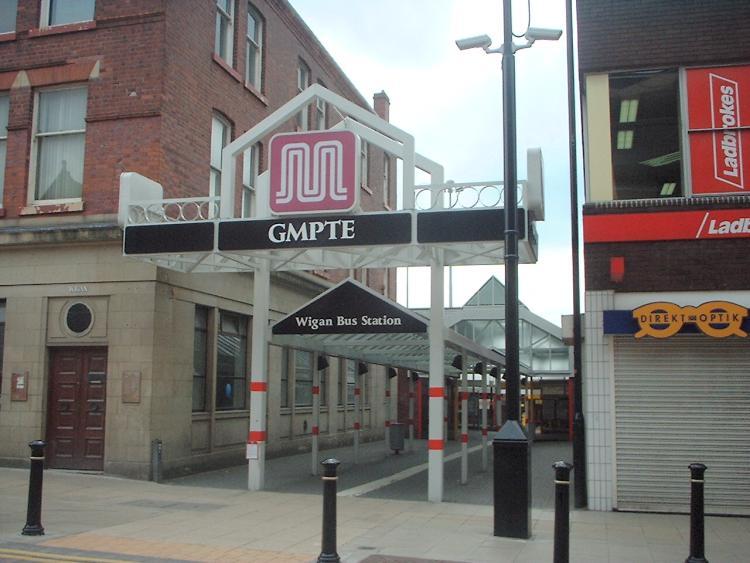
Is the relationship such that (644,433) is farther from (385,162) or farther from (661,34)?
(385,162)

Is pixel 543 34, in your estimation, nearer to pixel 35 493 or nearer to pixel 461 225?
pixel 461 225

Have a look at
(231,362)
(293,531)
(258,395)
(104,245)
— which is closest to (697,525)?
(293,531)

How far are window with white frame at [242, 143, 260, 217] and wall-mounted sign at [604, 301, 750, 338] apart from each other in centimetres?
1092

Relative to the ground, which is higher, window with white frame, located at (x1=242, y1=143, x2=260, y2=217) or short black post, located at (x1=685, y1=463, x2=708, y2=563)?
window with white frame, located at (x1=242, y1=143, x2=260, y2=217)

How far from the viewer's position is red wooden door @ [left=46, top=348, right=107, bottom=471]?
605 inches

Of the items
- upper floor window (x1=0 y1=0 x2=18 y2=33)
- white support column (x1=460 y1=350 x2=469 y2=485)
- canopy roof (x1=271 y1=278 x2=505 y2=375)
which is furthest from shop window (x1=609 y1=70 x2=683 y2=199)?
upper floor window (x1=0 y1=0 x2=18 y2=33)

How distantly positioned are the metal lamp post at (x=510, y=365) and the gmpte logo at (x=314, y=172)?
316cm

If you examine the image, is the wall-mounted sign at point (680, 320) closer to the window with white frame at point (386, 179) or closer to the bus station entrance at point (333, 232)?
the bus station entrance at point (333, 232)

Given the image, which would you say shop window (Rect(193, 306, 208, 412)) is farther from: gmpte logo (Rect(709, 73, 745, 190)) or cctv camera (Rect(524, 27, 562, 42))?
gmpte logo (Rect(709, 73, 745, 190))

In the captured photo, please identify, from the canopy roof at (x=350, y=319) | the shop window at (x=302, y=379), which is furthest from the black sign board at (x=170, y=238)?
the shop window at (x=302, y=379)

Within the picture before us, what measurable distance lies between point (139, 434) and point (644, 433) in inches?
348

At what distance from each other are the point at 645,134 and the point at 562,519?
7.53 meters

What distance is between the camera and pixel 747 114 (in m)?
12.6

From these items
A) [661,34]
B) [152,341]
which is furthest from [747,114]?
[152,341]
